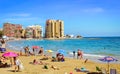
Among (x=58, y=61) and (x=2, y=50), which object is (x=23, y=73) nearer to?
(x=58, y=61)

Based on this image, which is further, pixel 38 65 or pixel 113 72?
pixel 38 65

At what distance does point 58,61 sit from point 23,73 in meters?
7.28

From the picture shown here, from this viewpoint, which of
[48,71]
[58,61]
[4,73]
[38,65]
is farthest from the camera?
[58,61]

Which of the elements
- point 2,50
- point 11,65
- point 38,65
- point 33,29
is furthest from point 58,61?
point 33,29

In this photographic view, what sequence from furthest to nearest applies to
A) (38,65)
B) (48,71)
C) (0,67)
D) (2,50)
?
(2,50) < (38,65) < (0,67) < (48,71)

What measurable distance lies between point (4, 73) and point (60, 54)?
29.3 feet

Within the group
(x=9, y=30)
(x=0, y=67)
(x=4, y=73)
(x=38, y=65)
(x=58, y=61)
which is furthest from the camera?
(x=9, y=30)

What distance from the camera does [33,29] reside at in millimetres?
199500

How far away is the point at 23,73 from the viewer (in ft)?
52.1

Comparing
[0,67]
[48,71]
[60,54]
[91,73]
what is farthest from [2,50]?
[91,73]

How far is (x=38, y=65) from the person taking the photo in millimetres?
19734

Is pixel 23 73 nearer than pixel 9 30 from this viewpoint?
Yes

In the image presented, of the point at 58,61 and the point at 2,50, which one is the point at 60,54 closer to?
the point at 58,61

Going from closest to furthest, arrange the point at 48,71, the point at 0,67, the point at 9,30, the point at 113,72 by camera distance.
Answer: the point at 113,72, the point at 48,71, the point at 0,67, the point at 9,30
